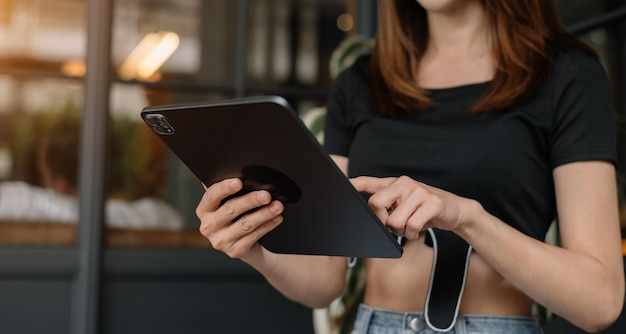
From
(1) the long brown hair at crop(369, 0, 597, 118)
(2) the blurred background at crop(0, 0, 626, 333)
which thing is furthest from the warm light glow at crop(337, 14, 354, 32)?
(1) the long brown hair at crop(369, 0, 597, 118)

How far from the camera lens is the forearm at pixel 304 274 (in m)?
1.18

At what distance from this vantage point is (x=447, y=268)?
1.15 m

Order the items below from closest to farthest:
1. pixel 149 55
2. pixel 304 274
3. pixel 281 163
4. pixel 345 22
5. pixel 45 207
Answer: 1. pixel 281 163
2. pixel 304 274
3. pixel 45 207
4. pixel 149 55
5. pixel 345 22

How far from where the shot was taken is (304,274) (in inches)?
49.0

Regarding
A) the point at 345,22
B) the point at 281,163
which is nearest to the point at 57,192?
the point at 345,22

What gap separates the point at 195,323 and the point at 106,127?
25.0 inches

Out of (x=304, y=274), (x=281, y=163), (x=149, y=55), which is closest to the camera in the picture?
(x=281, y=163)

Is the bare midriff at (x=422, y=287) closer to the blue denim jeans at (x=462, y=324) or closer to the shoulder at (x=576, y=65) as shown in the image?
the blue denim jeans at (x=462, y=324)

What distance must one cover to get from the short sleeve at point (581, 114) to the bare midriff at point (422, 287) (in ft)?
0.62

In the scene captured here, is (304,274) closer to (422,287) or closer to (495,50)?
(422,287)

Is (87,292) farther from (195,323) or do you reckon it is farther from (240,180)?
(240,180)

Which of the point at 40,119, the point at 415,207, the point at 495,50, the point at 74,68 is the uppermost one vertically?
the point at 495,50

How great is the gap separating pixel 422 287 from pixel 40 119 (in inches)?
65.2

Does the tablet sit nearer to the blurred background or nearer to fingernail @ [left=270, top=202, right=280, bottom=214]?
fingernail @ [left=270, top=202, right=280, bottom=214]
